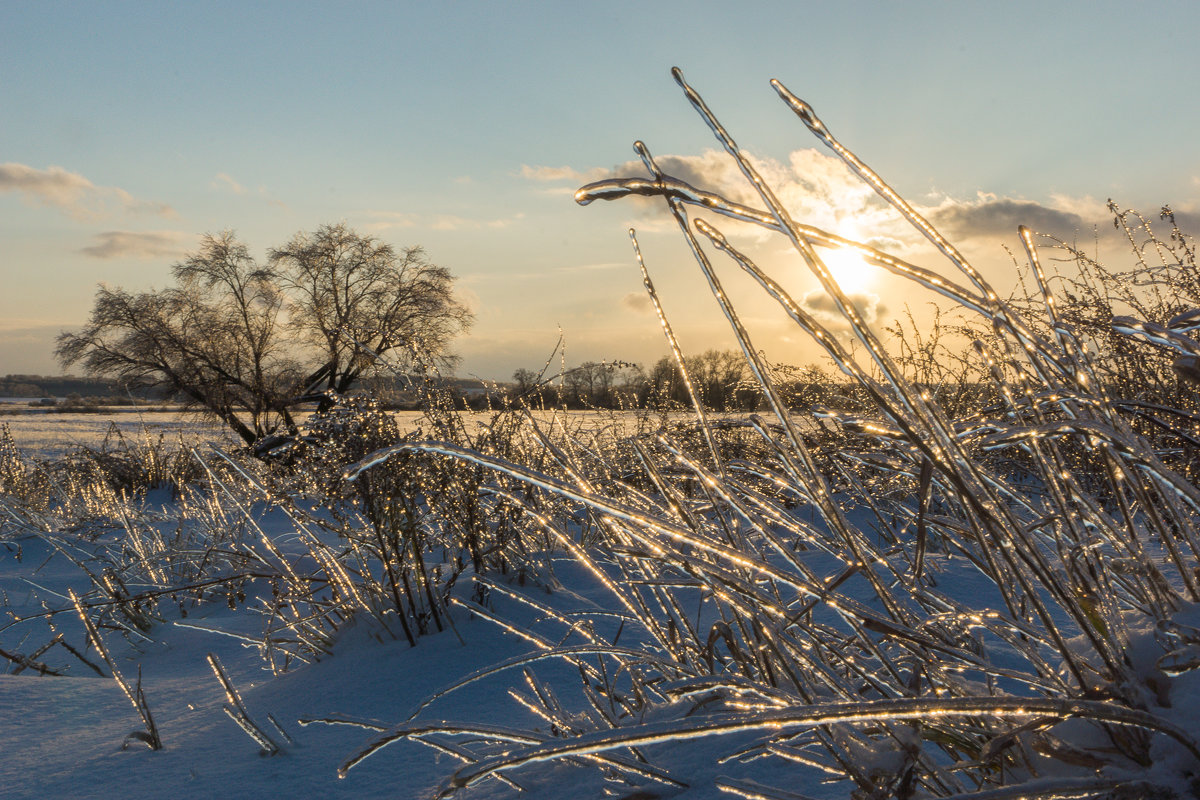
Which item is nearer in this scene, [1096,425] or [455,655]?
[1096,425]

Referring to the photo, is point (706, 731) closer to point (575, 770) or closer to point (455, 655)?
point (575, 770)

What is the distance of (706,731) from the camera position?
0.61 metres

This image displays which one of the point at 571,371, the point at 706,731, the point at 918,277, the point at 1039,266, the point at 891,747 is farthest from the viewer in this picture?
the point at 571,371

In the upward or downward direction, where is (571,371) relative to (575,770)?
upward

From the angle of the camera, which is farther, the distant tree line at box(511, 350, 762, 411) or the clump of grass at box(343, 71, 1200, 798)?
the distant tree line at box(511, 350, 762, 411)

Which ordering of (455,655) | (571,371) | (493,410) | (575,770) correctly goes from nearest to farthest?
(575,770) → (455,655) → (571,371) → (493,410)

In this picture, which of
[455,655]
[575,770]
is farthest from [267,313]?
[575,770]

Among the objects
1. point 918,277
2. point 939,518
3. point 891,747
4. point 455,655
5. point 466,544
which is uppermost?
point 918,277

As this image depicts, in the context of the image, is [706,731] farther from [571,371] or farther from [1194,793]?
[571,371]

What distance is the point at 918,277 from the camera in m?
0.76

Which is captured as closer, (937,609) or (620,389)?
(937,609)

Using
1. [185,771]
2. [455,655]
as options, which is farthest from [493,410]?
[185,771]

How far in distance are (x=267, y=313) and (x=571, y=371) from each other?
1414 centimetres

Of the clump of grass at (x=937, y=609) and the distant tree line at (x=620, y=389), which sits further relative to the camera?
the distant tree line at (x=620, y=389)
